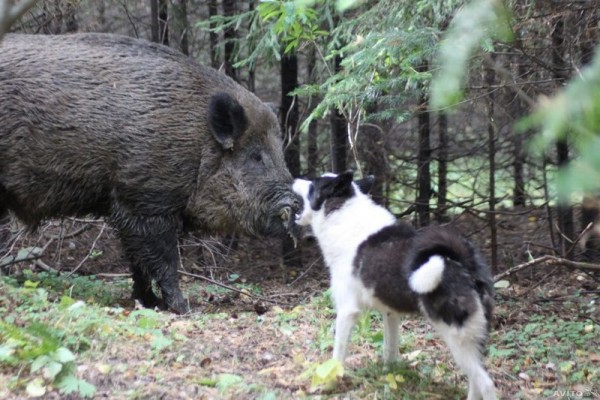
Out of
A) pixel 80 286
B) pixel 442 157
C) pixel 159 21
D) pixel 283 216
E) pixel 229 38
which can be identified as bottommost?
pixel 80 286

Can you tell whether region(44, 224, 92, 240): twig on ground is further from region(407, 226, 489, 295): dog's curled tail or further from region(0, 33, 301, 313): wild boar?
region(407, 226, 489, 295): dog's curled tail

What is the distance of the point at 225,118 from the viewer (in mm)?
8820

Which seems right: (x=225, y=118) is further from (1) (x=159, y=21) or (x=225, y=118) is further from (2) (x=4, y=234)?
(1) (x=159, y=21)

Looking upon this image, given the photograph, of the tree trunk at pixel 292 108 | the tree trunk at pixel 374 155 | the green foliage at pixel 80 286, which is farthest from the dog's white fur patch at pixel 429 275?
the tree trunk at pixel 292 108

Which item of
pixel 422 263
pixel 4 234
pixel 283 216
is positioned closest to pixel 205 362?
pixel 422 263

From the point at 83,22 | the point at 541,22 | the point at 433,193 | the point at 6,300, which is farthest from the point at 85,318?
the point at 83,22

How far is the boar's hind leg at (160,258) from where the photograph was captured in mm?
8656

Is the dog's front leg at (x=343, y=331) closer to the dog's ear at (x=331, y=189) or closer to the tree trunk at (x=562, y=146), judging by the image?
the dog's ear at (x=331, y=189)

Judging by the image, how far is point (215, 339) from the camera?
6.44m

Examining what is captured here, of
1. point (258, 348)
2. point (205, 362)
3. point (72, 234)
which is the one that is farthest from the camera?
point (72, 234)

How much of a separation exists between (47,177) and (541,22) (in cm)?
543

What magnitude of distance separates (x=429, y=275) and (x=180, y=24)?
1040cm

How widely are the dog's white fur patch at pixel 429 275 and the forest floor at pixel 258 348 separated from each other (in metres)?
0.82

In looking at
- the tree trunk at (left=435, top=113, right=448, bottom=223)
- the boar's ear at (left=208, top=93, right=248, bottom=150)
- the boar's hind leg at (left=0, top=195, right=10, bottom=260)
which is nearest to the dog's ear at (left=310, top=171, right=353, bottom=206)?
the boar's ear at (left=208, top=93, right=248, bottom=150)
